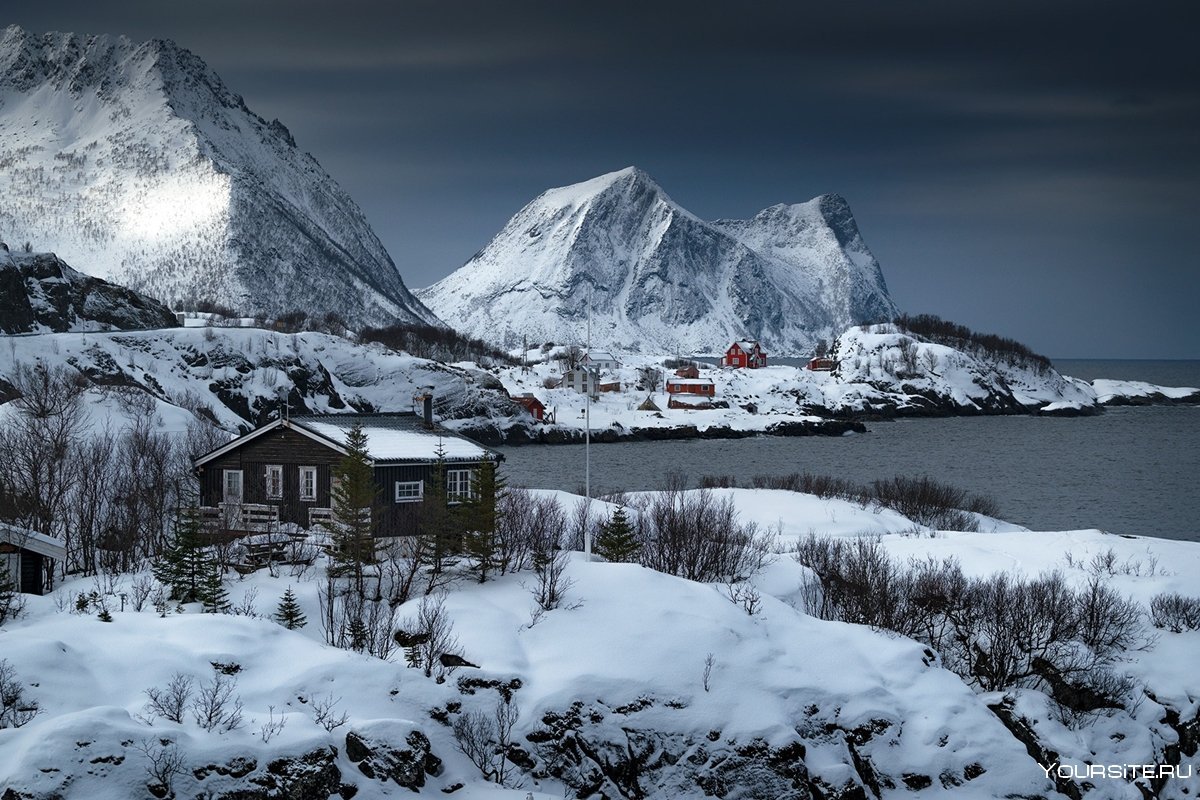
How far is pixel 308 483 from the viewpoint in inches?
1357

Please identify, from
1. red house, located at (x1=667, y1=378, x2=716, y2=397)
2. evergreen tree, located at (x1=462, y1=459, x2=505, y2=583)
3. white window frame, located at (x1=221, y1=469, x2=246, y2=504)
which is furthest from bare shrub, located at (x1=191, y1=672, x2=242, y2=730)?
red house, located at (x1=667, y1=378, x2=716, y2=397)

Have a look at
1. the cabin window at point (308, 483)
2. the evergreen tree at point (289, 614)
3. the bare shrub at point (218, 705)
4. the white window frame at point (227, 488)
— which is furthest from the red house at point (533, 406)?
the bare shrub at point (218, 705)

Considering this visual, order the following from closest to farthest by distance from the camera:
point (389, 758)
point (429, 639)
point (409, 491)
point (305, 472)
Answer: point (389, 758), point (429, 639), point (409, 491), point (305, 472)

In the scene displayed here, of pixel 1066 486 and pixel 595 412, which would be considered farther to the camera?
pixel 595 412

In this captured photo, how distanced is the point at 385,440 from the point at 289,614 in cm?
1256

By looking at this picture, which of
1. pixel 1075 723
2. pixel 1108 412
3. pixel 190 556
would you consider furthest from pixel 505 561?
pixel 1108 412

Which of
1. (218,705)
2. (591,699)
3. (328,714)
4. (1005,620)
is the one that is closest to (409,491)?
(591,699)

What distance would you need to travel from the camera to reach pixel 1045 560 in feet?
120

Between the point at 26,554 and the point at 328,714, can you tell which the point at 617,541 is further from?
the point at 26,554

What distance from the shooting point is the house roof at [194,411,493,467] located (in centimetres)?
3359

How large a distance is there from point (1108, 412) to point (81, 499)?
190634 millimetres

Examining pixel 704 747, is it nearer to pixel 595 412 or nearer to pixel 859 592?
pixel 859 592

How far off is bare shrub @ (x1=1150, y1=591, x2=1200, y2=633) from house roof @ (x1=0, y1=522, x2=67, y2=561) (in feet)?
109

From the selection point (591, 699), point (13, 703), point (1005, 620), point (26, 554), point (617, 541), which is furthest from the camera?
point (617, 541)
